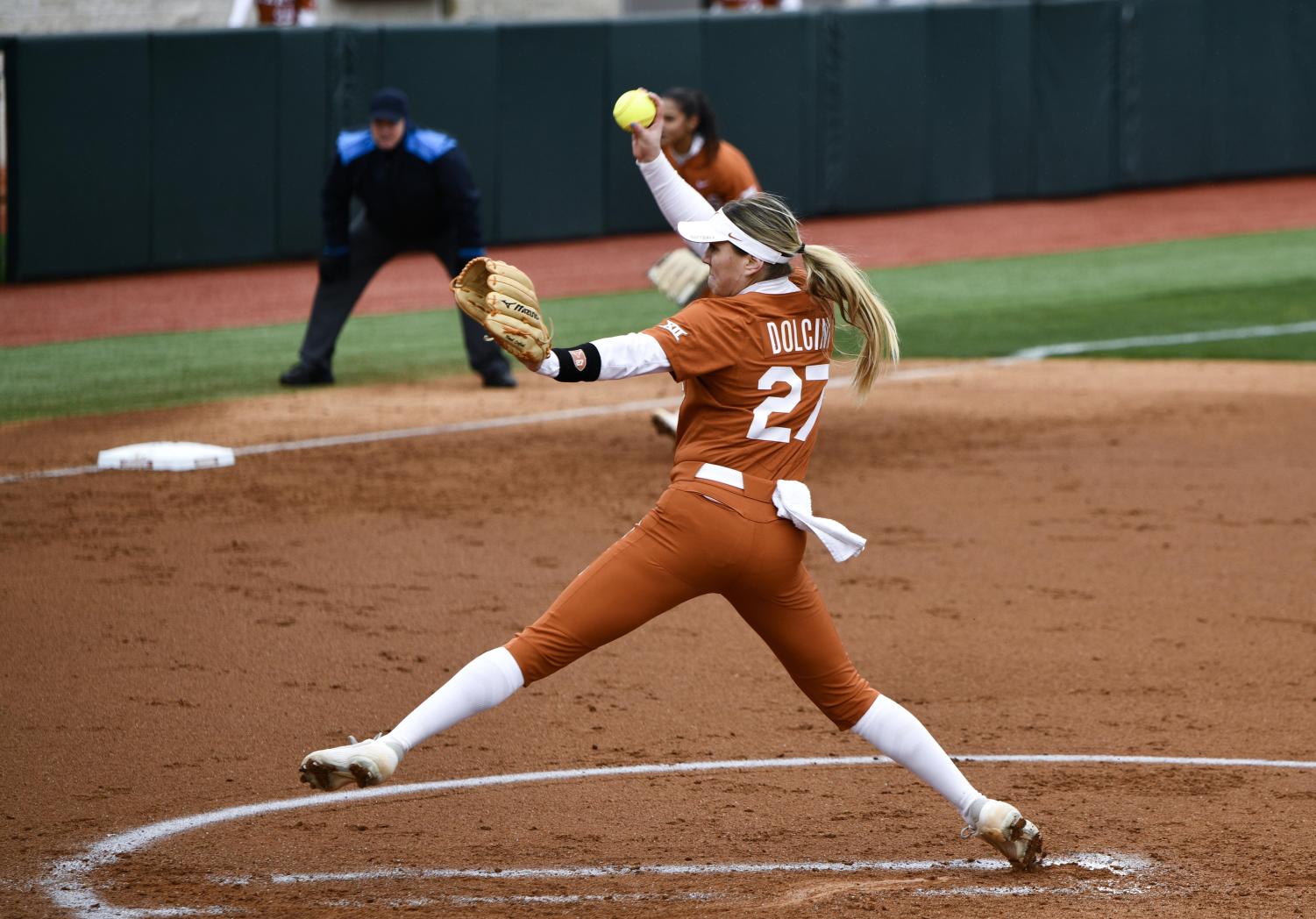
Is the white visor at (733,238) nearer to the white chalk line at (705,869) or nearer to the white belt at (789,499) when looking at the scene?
the white belt at (789,499)

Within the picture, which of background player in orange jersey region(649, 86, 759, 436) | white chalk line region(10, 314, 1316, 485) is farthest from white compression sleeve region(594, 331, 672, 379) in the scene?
white chalk line region(10, 314, 1316, 485)

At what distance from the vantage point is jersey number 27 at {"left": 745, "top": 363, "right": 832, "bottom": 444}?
4512mm

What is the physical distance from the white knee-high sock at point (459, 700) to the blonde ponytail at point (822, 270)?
1213 millimetres

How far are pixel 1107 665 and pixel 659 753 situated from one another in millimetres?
1984

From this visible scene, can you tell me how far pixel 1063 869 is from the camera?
4.68 metres

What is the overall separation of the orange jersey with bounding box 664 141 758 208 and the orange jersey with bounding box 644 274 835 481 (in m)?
5.14

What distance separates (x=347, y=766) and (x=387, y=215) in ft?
27.6

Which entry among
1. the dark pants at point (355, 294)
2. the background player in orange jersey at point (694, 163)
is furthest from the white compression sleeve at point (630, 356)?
the dark pants at point (355, 294)

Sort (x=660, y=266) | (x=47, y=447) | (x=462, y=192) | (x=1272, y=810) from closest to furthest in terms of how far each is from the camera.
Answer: (x=1272, y=810) → (x=660, y=266) → (x=47, y=447) → (x=462, y=192)

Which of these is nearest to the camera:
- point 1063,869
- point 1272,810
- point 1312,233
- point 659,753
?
point 1063,869

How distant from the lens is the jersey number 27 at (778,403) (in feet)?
14.8

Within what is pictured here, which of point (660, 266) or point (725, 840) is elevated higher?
point (660, 266)

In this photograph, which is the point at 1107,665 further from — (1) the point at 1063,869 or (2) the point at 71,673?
(2) the point at 71,673

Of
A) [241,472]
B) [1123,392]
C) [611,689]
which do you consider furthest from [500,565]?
[1123,392]
